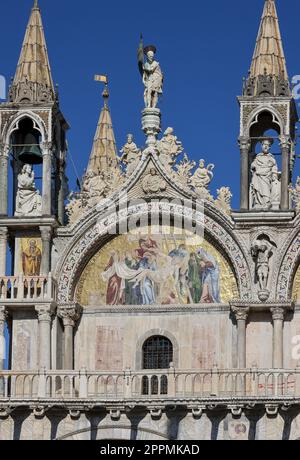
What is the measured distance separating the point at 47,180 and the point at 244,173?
4159mm

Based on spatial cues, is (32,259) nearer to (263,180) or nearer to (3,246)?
(3,246)

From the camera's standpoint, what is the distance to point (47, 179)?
57.2 metres

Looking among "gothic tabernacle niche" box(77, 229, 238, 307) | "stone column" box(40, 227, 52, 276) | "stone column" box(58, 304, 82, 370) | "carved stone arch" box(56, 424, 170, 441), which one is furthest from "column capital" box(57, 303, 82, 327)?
"carved stone arch" box(56, 424, 170, 441)

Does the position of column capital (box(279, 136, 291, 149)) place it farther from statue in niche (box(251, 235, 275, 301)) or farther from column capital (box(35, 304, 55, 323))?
column capital (box(35, 304, 55, 323))

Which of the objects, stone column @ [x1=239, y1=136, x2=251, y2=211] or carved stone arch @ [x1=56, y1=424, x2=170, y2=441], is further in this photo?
stone column @ [x1=239, y1=136, x2=251, y2=211]

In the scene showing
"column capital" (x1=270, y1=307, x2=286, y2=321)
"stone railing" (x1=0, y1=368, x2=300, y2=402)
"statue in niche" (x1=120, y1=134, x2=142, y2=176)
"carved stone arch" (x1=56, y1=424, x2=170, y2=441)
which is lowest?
"carved stone arch" (x1=56, y1=424, x2=170, y2=441)

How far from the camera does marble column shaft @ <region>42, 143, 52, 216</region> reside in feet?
187

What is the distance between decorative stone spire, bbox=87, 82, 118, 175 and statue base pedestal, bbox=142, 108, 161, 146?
8.97m

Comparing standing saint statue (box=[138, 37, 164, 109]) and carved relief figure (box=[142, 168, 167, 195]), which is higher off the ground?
standing saint statue (box=[138, 37, 164, 109])

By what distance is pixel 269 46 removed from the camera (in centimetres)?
5738

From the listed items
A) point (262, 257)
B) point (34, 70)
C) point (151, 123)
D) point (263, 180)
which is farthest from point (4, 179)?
point (262, 257)

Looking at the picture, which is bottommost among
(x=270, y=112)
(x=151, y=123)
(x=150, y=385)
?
(x=150, y=385)

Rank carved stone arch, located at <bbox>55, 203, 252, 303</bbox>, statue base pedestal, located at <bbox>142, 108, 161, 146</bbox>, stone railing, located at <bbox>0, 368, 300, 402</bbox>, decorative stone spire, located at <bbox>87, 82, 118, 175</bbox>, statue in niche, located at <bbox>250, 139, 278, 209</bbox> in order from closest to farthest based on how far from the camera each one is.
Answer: stone railing, located at <bbox>0, 368, 300, 402</bbox>, carved stone arch, located at <bbox>55, 203, 252, 303</bbox>, statue in niche, located at <bbox>250, 139, 278, 209</bbox>, statue base pedestal, located at <bbox>142, 108, 161, 146</bbox>, decorative stone spire, located at <bbox>87, 82, 118, 175</bbox>

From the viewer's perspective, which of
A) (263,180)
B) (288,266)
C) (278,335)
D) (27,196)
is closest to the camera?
(278,335)
